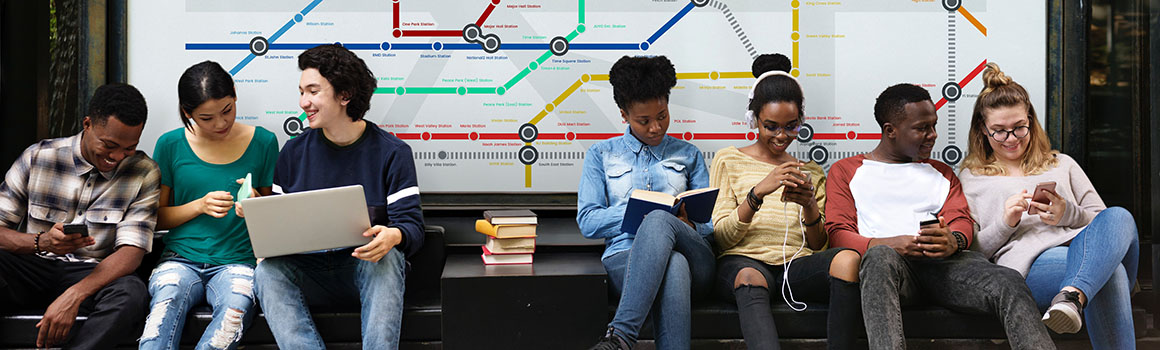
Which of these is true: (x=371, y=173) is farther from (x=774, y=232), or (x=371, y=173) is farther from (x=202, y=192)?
(x=774, y=232)

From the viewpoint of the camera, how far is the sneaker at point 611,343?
2355 millimetres

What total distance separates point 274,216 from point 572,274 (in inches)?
39.1

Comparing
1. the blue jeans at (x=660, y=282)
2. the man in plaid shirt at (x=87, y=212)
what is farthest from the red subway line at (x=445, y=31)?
the blue jeans at (x=660, y=282)

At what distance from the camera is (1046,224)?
8.95 feet

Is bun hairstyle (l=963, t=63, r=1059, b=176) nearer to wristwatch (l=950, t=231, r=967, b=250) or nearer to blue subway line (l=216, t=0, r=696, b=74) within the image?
wristwatch (l=950, t=231, r=967, b=250)

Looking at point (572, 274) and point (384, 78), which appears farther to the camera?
point (384, 78)

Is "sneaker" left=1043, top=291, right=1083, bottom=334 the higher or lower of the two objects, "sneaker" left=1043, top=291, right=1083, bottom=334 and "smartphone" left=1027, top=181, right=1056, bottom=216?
the lower

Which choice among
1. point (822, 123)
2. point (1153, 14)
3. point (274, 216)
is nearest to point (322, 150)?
point (274, 216)

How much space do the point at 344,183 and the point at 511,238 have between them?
640 millimetres

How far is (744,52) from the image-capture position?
11.4 feet

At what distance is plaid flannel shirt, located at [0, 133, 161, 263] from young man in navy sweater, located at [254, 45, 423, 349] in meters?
0.51

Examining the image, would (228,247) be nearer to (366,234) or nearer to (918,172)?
(366,234)

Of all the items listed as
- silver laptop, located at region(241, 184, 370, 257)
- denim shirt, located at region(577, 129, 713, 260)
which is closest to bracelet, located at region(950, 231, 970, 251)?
denim shirt, located at region(577, 129, 713, 260)

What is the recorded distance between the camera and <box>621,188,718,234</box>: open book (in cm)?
256
